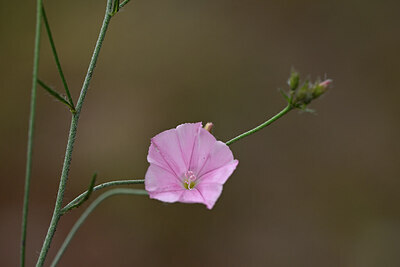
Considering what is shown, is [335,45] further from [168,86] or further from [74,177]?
[74,177]

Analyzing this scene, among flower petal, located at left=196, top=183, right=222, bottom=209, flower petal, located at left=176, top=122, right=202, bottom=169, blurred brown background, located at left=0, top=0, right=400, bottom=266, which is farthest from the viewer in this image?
blurred brown background, located at left=0, top=0, right=400, bottom=266

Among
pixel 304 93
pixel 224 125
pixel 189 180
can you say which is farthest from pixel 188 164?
pixel 224 125

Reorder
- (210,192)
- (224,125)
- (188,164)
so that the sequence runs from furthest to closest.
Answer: (224,125)
(188,164)
(210,192)

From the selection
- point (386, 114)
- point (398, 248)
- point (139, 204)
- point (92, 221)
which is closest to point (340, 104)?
point (386, 114)

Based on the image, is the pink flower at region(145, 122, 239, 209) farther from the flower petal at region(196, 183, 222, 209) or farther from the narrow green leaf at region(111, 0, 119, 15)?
the narrow green leaf at region(111, 0, 119, 15)

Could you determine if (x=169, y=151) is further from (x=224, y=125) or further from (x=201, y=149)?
(x=224, y=125)

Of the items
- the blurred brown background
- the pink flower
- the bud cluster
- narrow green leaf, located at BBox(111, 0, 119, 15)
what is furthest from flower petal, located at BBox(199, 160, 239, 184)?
the blurred brown background
